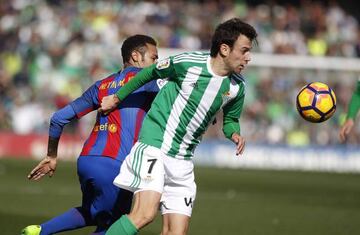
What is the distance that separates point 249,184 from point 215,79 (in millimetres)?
13080

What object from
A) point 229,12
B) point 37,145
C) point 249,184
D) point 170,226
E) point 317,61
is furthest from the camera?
point 229,12

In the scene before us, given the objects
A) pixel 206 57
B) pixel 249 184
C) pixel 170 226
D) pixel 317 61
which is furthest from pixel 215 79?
pixel 317 61

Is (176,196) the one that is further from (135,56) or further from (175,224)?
(135,56)

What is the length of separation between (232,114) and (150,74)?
0.91 meters

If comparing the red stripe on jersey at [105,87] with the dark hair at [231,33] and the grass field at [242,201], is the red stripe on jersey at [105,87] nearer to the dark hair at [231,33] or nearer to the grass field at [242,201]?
the dark hair at [231,33]

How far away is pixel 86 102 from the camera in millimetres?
7750

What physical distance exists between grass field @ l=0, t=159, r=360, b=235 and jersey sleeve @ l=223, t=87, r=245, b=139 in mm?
3352

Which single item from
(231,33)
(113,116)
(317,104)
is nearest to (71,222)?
(113,116)

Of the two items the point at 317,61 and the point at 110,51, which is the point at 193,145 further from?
the point at 317,61

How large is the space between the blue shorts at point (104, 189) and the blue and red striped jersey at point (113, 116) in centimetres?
8

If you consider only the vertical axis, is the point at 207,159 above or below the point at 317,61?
below

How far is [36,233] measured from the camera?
7859mm

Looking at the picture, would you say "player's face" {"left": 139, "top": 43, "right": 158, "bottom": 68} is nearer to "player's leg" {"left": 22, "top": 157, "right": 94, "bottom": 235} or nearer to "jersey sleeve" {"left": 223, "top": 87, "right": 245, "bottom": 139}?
"jersey sleeve" {"left": 223, "top": 87, "right": 245, "bottom": 139}

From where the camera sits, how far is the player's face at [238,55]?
23.9 feet
